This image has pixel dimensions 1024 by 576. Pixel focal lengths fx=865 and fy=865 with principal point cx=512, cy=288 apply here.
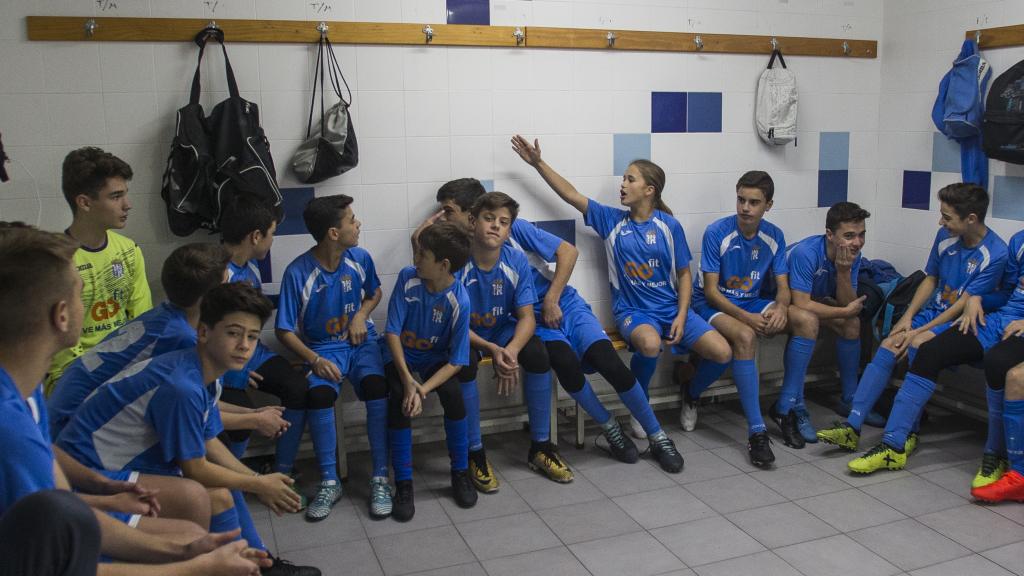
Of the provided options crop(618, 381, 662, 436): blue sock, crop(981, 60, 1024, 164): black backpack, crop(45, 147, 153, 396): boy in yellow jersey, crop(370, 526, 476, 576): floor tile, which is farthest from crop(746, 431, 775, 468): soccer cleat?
crop(45, 147, 153, 396): boy in yellow jersey

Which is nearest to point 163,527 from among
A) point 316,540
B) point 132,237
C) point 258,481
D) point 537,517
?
point 258,481

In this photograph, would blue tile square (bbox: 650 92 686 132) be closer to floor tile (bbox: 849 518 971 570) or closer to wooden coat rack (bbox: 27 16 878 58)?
wooden coat rack (bbox: 27 16 878 58)

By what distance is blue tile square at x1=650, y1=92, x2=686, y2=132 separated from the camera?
13.2 feet

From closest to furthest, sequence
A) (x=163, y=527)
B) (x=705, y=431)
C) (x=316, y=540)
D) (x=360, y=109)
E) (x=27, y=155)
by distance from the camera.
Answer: (x=163, y=527) < (x=316, y=540) < (x=27, y=155) < (x=360, y=109) < (x=705, y=431)

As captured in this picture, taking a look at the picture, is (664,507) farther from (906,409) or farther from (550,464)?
(906,409)

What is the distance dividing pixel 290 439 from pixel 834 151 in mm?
3033

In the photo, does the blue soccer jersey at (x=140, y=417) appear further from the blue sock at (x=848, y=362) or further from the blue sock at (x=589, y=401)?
the blue sock at (x=848, y=362)

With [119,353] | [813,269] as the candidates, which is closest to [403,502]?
[119,353]

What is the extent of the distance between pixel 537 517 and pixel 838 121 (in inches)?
105

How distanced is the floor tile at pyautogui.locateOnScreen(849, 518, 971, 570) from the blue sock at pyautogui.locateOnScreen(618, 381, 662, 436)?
91cm

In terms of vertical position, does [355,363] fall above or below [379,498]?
above

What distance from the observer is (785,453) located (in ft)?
11.9

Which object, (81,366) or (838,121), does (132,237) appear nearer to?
(81,366)

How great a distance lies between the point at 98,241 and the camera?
9.65 ft
